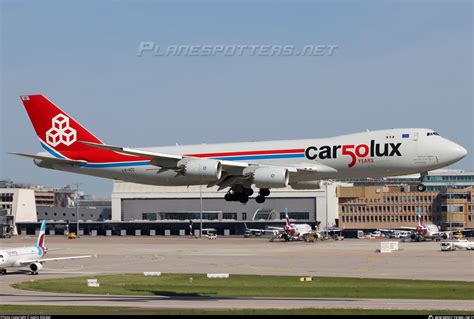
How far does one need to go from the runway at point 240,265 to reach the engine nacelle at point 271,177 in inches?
527

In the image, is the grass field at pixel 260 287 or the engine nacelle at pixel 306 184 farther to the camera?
the engine nacelle at pixel 306 184

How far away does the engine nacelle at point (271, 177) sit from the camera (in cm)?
7575

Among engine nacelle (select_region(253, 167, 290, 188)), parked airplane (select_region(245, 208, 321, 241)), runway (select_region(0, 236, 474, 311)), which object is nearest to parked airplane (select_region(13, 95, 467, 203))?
engine nacelle (select_region(253, 167, 290, 188))

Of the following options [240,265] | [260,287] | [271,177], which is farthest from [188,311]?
[240,265]

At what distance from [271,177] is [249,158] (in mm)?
4773

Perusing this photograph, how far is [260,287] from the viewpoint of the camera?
73.1 meters

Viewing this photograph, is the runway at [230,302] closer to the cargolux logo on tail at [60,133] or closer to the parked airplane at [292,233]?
the cargolux logo on tail at [60,133]

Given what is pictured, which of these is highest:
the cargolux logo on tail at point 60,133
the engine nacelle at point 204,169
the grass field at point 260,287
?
the cargolux logo on tail at point 60,133

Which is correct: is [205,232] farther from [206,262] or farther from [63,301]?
[63,301]

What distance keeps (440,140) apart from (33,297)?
36.2 metres

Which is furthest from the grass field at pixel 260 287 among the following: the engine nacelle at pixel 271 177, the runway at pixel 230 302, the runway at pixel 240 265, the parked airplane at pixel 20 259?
the engine nacelle at pixel 271 177

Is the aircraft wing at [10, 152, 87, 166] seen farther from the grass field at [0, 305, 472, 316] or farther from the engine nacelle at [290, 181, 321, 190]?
the grass field at [0, 305, 472, 316]

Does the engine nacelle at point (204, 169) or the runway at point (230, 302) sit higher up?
the engine nacelle at point (204, 169)

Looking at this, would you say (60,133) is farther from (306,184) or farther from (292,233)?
(292,233)
